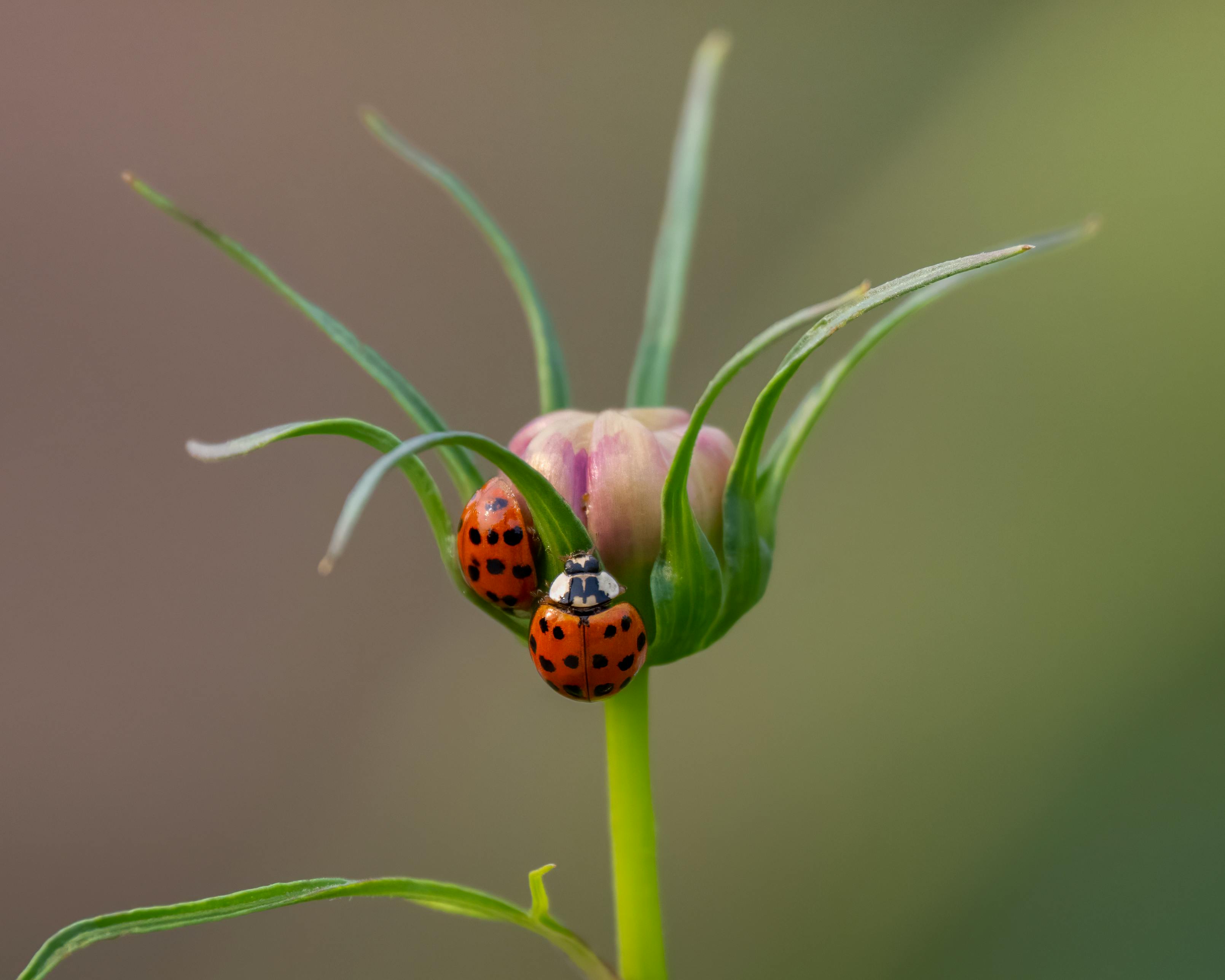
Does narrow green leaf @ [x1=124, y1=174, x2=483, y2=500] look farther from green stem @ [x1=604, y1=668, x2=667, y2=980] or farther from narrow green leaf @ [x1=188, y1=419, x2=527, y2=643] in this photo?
green stem @ [x1=604, y1=668, x2=667, y2=980]

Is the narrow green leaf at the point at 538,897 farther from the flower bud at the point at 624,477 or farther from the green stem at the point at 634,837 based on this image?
the flower bud at the point at 624,477

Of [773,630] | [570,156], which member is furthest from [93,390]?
[773,630]

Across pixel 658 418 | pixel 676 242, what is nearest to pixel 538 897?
pixel 658 418

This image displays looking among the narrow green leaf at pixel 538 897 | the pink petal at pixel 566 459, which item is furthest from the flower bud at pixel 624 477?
the narrow green leaf at pixel 538 897

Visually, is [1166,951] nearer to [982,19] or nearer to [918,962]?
[918,962]

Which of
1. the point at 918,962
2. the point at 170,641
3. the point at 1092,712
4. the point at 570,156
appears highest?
the point at 570,156

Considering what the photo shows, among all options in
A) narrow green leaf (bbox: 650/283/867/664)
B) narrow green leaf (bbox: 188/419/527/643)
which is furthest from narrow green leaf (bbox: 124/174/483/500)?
narrow green leaf (bbox: 650/283/867/664)
